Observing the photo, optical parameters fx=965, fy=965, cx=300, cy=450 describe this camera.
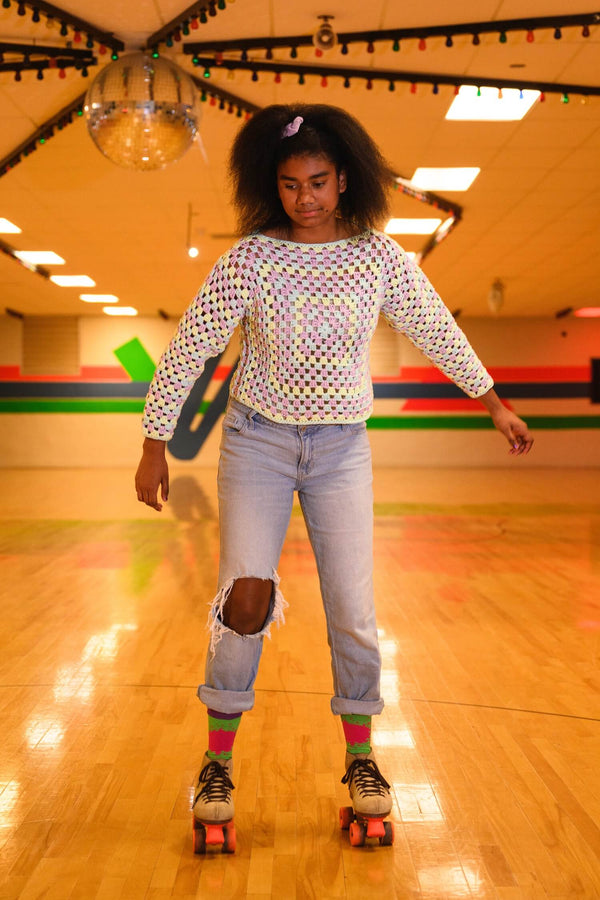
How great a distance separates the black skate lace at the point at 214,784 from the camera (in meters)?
1.68

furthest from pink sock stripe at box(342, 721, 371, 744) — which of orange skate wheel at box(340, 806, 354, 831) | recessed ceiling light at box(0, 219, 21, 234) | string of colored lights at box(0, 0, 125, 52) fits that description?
recessed ceiling light at box(0, 219, 21, 234)

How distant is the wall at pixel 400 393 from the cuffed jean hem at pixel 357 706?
13274mm

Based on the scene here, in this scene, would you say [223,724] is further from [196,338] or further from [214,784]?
[196,338]

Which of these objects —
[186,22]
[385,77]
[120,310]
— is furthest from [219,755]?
[120,310]

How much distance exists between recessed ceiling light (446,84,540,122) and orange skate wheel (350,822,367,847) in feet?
12.0

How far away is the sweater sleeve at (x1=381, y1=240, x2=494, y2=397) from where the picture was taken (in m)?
1.72

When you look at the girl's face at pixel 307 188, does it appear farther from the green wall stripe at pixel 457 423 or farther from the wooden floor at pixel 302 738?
the green wall stripe at pixel 457 423

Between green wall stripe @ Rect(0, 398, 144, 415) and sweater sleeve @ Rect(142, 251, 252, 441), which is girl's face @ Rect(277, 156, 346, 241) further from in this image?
green wall stripe @ Rect(0, 398, 144, 415)

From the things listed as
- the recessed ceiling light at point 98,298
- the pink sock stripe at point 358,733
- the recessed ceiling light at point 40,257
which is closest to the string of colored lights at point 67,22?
the pink sock stripe at point 358,733

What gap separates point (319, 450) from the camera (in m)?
1.68

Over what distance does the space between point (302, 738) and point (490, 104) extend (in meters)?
3.64

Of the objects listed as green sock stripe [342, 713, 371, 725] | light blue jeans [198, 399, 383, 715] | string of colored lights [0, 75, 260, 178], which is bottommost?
green sock stripe [342, 713, 371, 725]

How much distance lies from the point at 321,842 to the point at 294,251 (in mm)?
1022

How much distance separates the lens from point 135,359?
1506 centimetres
